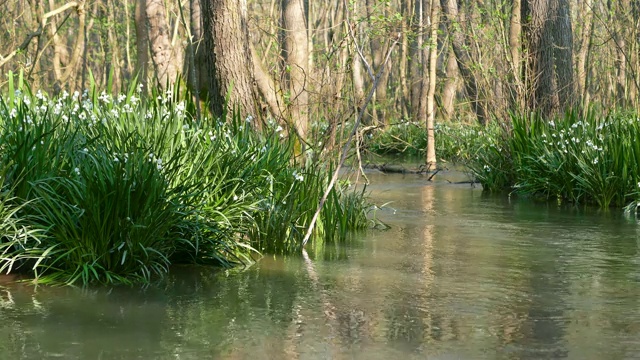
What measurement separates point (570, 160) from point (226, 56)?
4.91m

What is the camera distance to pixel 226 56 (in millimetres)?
10164

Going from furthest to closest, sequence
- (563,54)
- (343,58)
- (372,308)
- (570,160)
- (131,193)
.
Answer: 1. (563,54)
2. (570,160)
3. (343,58)
4. (131,193)
5. (372,308)

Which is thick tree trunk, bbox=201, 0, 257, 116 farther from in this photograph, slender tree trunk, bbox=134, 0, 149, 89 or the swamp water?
slender tree trunk, bbox=134, 0, 149, 89

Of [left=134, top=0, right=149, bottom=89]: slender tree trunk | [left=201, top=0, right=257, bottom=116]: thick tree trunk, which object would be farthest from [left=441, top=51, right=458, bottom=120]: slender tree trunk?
[left=201, top=0, right=257, bottom=116]: thick tree trunk

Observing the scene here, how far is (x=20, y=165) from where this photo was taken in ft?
22.5

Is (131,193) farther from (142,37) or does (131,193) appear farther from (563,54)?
A: (142,37)

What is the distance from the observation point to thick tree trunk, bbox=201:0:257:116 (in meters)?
10.1

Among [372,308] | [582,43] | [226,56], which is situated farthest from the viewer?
[582,43]

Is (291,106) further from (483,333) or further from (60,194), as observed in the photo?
(483,333)

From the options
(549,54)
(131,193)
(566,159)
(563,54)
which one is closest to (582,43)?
(563,54)

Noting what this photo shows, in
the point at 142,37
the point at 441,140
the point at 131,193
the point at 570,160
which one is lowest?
the point at 131,193

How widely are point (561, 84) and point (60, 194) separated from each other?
34.2ft

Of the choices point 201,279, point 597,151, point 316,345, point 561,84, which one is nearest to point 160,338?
point 316,345

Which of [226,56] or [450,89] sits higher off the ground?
[450,89]
